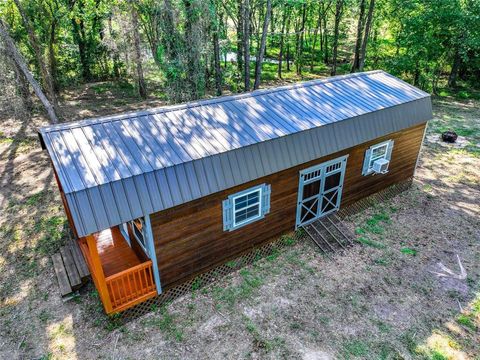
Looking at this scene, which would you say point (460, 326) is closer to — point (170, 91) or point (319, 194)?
point (319, 194)

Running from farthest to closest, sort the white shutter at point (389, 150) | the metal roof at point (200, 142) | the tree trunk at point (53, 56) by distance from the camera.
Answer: the tree trunk at point (53, 56) → the white shutter at point (389, 150) → the metal roof at point (200, 142)

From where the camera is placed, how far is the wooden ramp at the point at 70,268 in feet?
26.3

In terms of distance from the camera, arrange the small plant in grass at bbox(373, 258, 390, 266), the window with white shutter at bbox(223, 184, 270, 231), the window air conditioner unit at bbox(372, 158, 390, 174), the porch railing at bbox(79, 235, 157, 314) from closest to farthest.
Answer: the porch railing at bbox(79, 235, 157, 314) → the window with white shutter at bbox(223, 184, 270, 231) → the small plant in grass at bbox(373, 258, 390, 266) → the window air conditioner unit at bbox(372, 158, 390, 174)

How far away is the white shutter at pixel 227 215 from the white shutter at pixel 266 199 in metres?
1.02

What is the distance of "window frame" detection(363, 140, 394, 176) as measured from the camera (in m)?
10.4

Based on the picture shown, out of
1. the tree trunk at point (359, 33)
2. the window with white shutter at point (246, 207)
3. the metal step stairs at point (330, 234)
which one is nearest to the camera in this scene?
the window with white shutter at point (246, 207)

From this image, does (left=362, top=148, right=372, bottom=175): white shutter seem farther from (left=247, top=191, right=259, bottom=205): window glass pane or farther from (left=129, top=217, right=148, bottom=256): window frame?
(left=129, top=217, right=148, bottom=256): window frame

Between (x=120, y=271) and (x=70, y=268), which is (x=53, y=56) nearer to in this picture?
(x=70, y=268)

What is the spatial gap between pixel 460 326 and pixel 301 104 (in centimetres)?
668

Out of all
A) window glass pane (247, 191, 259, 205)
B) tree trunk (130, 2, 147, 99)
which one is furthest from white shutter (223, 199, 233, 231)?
tree trunk (130, 2, 147, 99)

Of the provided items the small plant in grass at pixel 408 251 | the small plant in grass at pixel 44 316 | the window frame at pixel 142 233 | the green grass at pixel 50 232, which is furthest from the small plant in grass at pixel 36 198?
the small plant in grass at pixel 408 251

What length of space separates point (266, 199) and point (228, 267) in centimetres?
204

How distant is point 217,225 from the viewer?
810 cm

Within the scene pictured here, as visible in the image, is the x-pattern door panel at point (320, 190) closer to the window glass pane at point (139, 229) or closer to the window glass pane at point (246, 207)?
the window glass pane at point (246, 207)
